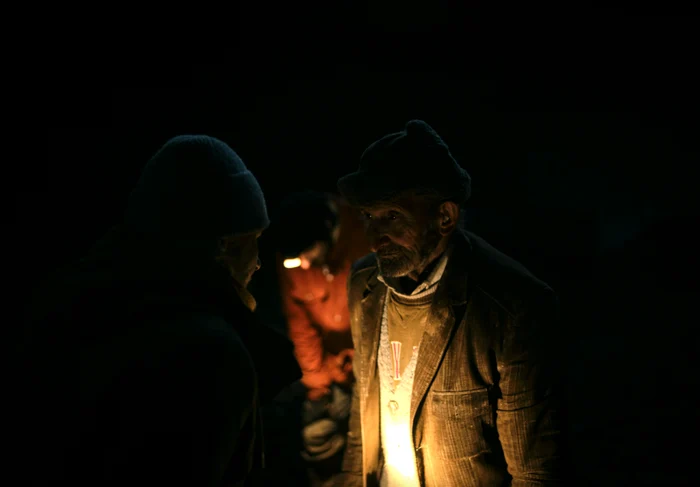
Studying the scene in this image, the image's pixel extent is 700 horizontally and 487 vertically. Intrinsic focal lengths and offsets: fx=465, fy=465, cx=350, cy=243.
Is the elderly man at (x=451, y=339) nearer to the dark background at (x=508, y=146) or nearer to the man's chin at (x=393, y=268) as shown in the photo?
the man's chin at (x=393, y=268)

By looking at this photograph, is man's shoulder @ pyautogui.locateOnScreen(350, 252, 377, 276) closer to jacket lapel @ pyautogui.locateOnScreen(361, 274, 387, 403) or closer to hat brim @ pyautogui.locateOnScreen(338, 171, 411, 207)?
jacket lapel @ pyautogui.locateOnScreen(361, 274, 387, 403)

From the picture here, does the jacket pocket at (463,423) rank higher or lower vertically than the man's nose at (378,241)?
lower

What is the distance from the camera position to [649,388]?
218 inches

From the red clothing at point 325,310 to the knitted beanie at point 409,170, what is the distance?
2584mm

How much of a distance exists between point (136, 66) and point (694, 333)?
7.13 metres

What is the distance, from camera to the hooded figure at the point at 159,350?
1.39 meters

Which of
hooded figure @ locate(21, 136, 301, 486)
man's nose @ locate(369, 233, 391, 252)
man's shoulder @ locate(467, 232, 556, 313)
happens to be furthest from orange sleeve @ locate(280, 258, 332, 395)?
hooded figure @ locate(21, 136, 301, 486)

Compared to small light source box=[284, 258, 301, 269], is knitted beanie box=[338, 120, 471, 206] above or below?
above

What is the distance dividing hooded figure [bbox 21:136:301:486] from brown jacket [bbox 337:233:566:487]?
854mm

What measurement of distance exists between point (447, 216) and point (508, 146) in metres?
3.30

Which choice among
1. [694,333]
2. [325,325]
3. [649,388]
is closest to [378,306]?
[325,325]

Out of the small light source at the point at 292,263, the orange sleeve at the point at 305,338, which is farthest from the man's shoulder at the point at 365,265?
the orange sleeve at the point at 305,338

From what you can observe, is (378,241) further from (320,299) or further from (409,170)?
(320,299)

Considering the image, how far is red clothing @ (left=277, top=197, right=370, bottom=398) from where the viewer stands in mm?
4926
